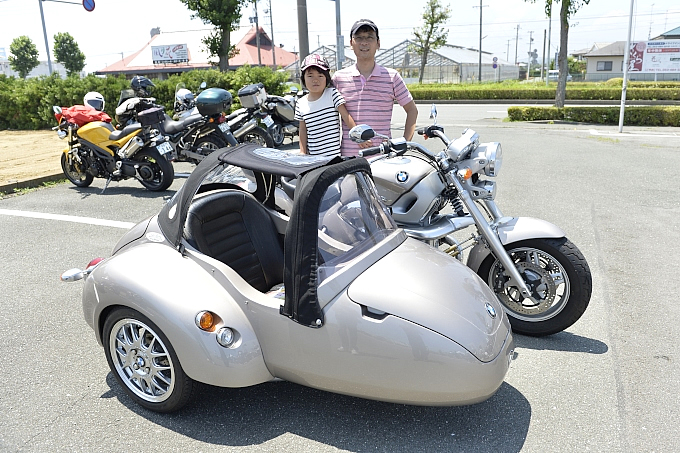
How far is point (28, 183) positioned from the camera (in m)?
9.34

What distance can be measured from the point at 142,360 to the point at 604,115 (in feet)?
62.6

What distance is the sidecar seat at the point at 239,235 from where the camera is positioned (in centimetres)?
332

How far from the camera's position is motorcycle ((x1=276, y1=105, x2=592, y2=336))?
12.5ft

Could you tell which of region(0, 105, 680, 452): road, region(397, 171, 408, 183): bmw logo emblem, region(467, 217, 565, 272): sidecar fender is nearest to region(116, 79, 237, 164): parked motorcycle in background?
region(0, 105, 680, 452): road

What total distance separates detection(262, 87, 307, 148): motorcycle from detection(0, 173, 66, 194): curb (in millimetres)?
3843

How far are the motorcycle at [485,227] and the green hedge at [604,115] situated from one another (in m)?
16.8

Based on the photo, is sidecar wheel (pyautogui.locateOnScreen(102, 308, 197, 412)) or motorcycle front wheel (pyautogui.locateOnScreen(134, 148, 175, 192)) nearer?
sidecar wheel (pyautogui.locateOnScreen(102, 308, 197, 412))

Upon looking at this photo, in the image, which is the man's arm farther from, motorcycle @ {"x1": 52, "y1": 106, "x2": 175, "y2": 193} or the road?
motorcycle @ {"x1": 52, "y1": 106, "x2": 175, "y2": 193}

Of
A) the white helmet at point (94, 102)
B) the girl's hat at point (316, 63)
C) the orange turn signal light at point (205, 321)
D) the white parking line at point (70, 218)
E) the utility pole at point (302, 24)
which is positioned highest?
the utility pole at point (302, 24)

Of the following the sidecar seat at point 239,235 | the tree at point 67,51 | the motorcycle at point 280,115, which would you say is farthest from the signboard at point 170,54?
the sidecar seat at point 239,235

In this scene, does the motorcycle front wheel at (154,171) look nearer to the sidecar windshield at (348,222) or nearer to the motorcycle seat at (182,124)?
the motorcycle seat at (182,124)

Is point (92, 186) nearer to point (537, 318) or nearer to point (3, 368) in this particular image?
point (3, 368)

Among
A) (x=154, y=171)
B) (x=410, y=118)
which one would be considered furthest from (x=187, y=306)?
(x=154, y=171)

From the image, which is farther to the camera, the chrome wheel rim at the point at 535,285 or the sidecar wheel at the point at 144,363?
the chrome wheel rim at the point at 535,285
